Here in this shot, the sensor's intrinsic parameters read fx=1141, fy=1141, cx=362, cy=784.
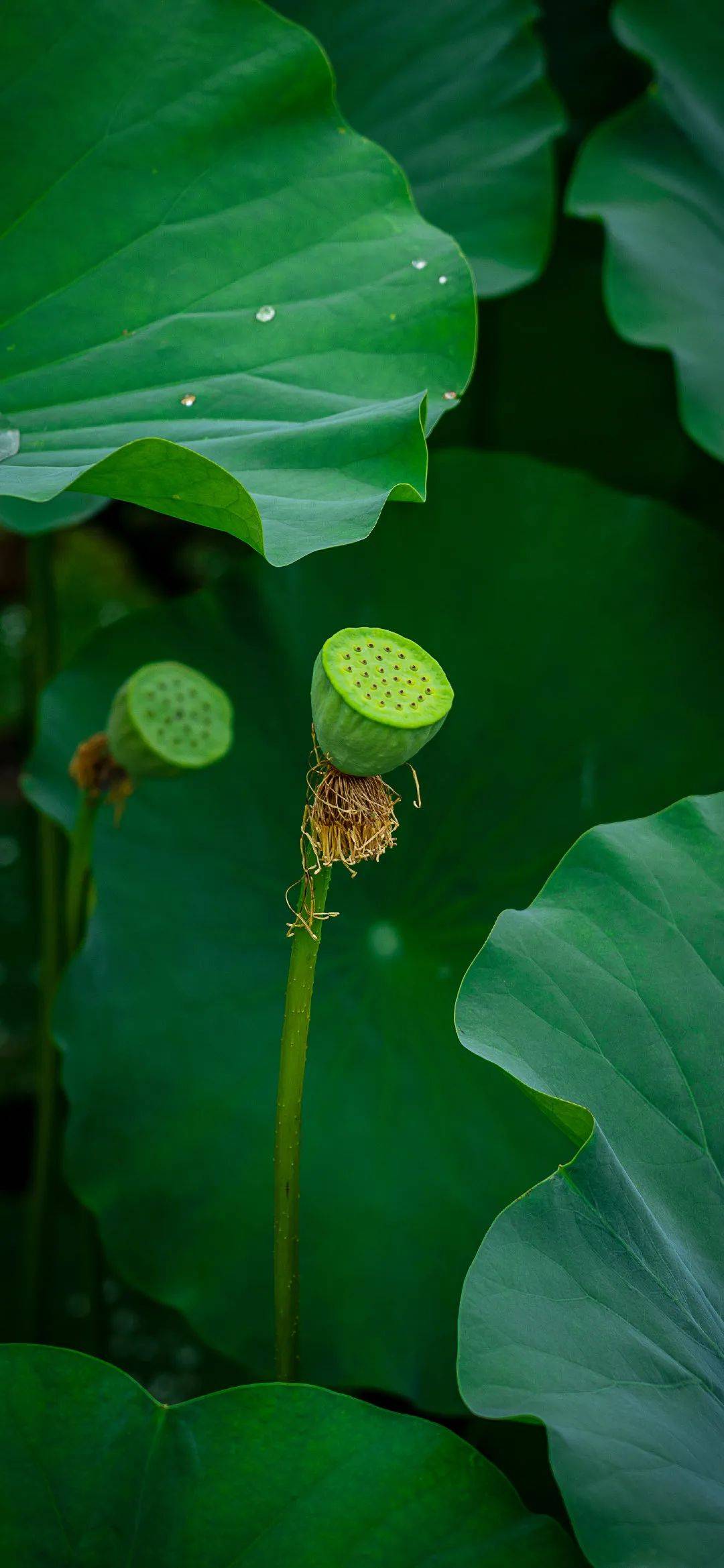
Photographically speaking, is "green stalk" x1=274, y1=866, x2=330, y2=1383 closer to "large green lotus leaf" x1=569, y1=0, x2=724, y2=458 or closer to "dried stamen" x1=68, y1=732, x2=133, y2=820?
"dried stamen" x1=68, y1=732, x2=133, y2=820

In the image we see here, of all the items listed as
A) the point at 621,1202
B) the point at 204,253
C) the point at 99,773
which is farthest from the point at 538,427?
the point at 621,1202

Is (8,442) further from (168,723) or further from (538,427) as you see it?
(538,427)

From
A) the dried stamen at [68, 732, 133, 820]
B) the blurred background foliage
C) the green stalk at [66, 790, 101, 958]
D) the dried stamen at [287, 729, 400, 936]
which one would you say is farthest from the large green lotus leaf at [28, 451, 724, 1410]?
the dried stamen at [287, 729, 400, 936]

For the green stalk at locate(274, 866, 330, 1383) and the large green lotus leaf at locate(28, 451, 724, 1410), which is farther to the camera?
the large green lotus leaf at locate(28, 451, 724, 1410)

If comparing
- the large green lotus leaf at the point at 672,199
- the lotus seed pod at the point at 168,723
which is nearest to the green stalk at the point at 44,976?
the lotus seed pod at the point at 168,723

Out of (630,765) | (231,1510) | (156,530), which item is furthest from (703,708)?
(156,530)

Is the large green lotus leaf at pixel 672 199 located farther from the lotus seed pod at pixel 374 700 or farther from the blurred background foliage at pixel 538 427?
the lotus seed pod at pixel 374 700
